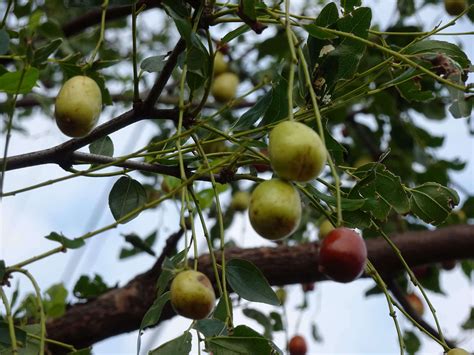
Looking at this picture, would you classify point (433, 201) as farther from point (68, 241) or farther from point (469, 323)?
point (469, 323)

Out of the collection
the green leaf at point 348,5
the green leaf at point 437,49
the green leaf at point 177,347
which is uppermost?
the green leaf at point 348,5

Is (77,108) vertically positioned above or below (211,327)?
above

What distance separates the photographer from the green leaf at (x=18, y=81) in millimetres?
791

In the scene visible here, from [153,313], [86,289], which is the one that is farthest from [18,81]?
[86,289]

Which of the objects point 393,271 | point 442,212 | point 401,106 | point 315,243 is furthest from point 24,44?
point 401,106

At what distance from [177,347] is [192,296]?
0.46ft

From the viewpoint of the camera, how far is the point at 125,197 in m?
0.91

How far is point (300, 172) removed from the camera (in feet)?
2.04

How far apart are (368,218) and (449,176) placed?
3.85 ft

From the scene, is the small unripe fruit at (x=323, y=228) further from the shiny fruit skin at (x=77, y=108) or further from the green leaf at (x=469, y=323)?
the shiny fruit skin at (x=77, y=108)

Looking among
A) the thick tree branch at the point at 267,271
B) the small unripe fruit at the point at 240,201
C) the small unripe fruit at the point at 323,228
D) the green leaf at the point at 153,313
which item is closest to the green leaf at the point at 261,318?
the thick tree branch at the point at 267,271

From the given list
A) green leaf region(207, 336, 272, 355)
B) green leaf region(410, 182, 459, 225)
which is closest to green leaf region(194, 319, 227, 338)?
green leaf region(207, 336, 272, 355)

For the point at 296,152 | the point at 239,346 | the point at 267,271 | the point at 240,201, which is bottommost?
the point at 239,346

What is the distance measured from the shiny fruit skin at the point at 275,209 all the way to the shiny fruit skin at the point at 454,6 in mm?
1096
